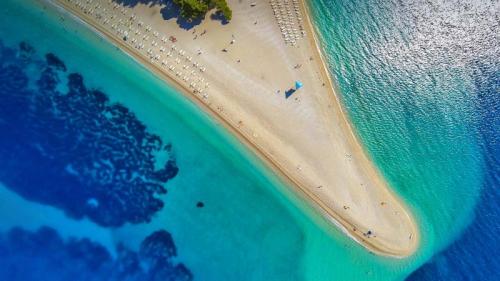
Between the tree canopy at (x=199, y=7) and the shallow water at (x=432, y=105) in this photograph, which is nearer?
the tree canopy at (x=199, y=7)

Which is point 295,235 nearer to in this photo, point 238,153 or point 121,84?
point 238,153

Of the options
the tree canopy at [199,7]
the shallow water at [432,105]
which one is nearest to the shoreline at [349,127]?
the shallow water at [432,105]

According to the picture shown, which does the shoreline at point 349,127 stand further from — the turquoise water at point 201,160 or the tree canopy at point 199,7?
the tree canopy at point 199,7

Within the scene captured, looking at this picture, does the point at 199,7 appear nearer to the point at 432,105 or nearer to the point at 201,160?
the point at 201,160

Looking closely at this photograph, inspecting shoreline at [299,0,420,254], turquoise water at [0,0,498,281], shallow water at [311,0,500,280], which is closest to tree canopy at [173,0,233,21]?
turquoise water at [0,0,498,281]

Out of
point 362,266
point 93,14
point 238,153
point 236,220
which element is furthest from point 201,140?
point 362,266

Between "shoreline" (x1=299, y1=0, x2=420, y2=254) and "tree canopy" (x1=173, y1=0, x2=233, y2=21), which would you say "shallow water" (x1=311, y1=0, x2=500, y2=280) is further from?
"tree canopy" (x1=173, y1=0, x2=233, y2=21)
